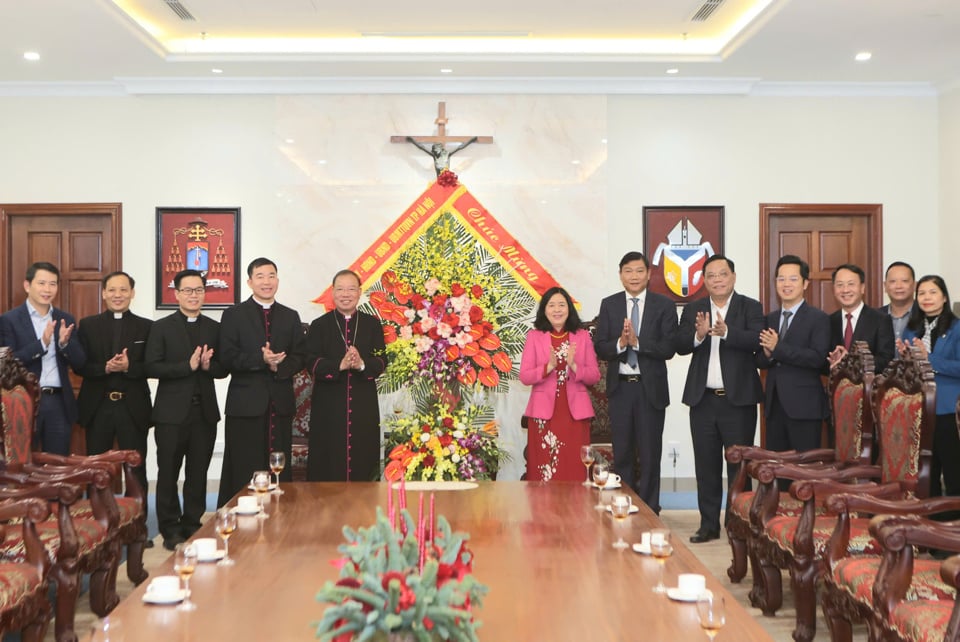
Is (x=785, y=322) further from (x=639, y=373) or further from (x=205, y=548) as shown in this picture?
(x=205, y=548)

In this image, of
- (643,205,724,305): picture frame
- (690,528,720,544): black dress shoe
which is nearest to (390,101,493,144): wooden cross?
(643,205,724,305): picture frame

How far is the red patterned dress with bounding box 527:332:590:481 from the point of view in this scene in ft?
18.5

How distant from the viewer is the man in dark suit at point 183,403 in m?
5.41

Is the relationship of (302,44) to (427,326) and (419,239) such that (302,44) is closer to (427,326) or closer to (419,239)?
(419,239)

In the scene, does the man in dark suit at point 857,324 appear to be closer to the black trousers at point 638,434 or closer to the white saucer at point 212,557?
the black trousers at point 638,434

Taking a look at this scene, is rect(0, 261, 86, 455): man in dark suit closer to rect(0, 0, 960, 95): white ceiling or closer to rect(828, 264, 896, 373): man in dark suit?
rect(0, 0, 960, 95): white ceiling

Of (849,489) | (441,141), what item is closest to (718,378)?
(849,489)

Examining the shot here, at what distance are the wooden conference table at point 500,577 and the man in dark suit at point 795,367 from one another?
2009 mm

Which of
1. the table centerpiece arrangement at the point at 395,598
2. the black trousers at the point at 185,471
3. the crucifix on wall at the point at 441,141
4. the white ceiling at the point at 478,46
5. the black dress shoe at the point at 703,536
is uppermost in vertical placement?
the white ceiling at the point at 478,46

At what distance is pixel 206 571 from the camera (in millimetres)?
2609

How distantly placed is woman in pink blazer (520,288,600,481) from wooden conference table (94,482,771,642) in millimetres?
1911

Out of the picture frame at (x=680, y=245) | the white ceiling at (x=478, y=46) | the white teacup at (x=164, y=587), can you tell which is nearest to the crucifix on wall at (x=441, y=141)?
the white ceiling at (x=478, y=46)

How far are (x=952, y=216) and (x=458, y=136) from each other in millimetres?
3945

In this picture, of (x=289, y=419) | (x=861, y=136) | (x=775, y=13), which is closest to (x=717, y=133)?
(x=861, y=136)
